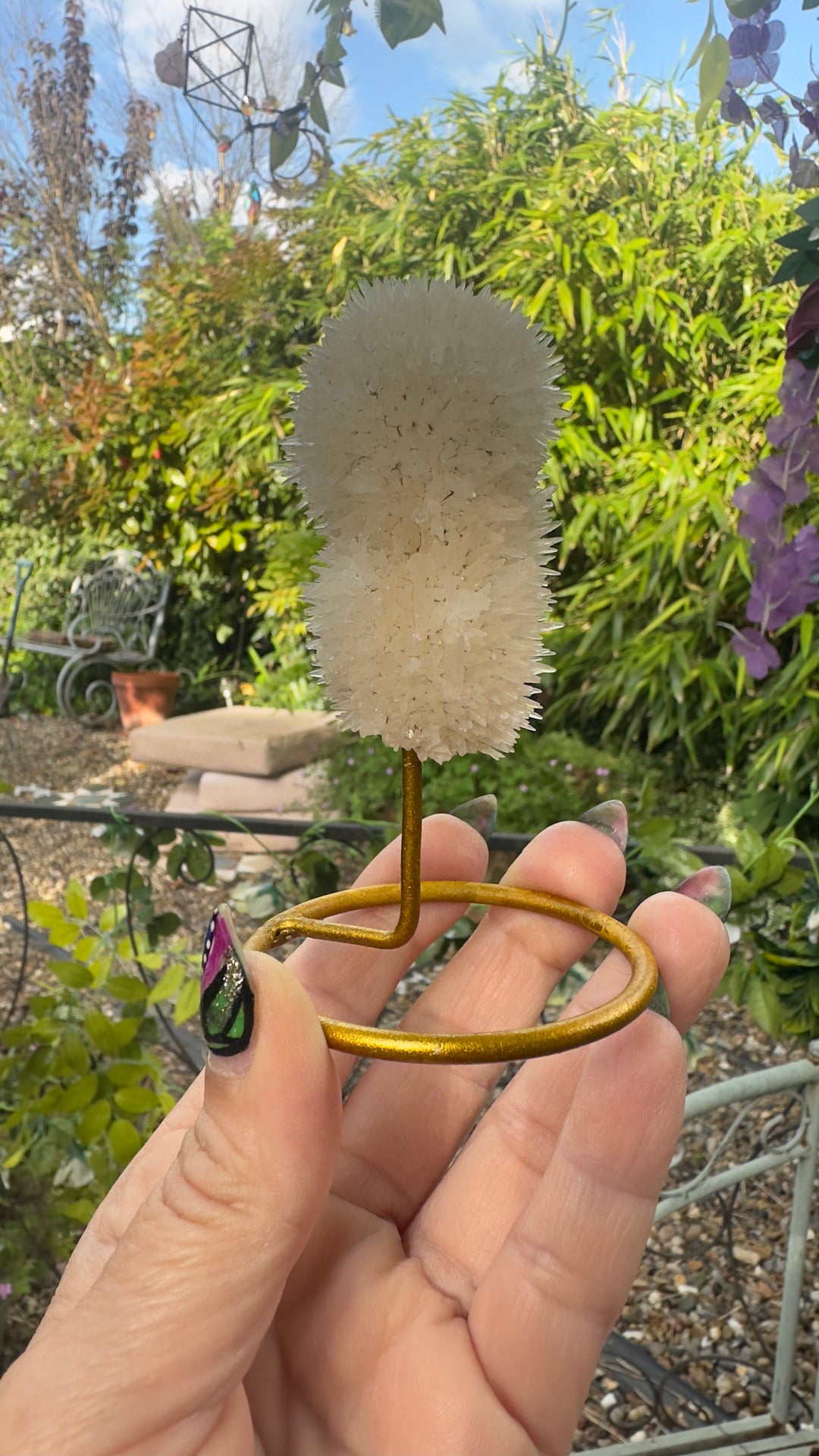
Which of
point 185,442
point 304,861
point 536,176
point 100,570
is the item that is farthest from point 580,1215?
point 100,570

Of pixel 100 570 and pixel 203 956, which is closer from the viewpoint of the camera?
pixel 203 956

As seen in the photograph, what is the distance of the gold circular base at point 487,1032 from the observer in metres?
0.21

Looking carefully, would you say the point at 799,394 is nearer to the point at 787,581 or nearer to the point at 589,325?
the point at 787,581

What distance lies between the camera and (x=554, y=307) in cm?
187

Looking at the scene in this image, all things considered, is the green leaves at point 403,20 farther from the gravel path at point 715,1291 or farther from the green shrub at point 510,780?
the green shrub at point 510,780

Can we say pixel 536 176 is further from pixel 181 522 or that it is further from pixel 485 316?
pixel 485 316

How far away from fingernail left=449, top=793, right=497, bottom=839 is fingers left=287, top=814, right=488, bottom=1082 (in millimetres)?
20

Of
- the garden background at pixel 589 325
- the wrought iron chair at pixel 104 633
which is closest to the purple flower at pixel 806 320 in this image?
the garden background at pixel 589 325

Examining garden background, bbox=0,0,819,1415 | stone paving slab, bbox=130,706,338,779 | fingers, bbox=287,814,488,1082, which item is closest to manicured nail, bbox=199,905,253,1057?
fingers, bbox=287,814,488,1082

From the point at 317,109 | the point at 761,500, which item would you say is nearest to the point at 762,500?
the point at 761,500

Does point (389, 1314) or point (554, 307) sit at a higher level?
point (554, 307)

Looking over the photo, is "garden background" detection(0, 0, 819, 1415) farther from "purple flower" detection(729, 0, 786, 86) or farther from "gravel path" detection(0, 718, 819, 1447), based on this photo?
"purple flower" detection(729, 0, 786, 86)

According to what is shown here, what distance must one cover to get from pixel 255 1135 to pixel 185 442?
267 cm

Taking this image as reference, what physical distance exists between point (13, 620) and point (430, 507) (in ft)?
10.1
